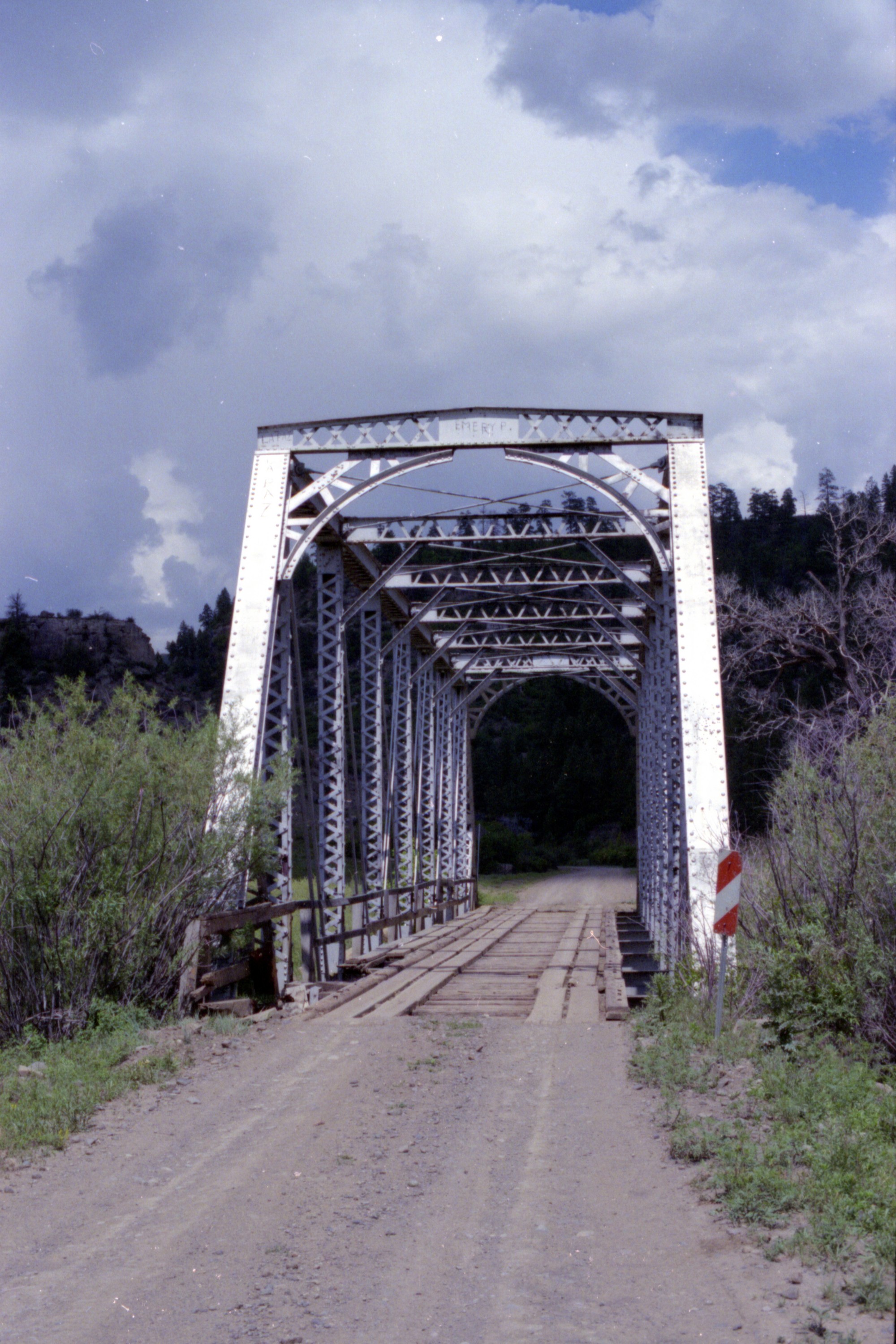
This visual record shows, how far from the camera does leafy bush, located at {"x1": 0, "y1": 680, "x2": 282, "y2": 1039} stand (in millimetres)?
9047

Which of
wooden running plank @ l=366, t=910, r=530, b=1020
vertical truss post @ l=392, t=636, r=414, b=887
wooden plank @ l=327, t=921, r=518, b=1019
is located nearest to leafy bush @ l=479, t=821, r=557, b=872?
vertical truss post @ l=392, t=636, r=414, b=887

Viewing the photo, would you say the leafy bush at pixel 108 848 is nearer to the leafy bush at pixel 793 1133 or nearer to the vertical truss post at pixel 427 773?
the leafy bush at pixel 793 1133

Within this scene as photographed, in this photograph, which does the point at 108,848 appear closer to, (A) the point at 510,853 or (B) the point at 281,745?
(B) the point at 281,745

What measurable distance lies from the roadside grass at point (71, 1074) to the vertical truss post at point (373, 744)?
9262 millimetres

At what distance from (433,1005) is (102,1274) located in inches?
283

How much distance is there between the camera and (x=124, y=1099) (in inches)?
289

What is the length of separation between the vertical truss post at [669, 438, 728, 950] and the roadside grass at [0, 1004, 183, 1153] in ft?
15.9

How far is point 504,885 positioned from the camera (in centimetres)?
4594

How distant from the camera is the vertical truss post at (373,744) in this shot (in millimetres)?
18344

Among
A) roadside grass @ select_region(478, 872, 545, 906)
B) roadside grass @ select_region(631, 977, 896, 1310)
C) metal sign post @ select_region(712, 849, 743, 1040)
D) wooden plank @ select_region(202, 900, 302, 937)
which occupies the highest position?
metal sign post @ select_region(712, 849, 743, 1040)

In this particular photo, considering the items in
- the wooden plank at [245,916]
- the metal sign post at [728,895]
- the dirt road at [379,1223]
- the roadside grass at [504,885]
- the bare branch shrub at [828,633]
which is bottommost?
the roadside grass at [504,885]

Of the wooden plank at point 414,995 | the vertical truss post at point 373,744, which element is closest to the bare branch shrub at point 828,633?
the vertical truss post at point 373,744

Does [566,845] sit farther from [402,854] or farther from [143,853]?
[143,853]

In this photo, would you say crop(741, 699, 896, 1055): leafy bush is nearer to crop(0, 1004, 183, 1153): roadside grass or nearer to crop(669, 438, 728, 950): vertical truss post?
crop(669, 438, 728, 950): vertical truss post
